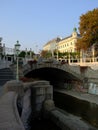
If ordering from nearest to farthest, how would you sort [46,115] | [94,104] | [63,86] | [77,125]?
[77,125] → [46,115] → [94,104] → [63,86]

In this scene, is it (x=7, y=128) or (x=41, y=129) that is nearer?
(x=7, y=128)

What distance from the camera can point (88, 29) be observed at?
45.7 m

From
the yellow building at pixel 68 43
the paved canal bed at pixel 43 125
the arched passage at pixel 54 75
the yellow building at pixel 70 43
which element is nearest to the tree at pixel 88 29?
the arched passage at pixel 54 75

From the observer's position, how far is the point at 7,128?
20.8 feet

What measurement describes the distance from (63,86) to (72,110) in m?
21.3

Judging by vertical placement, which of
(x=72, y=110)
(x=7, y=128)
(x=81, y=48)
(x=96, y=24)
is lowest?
(x=72, y=110)

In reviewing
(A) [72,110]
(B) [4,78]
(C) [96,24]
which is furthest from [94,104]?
(C) [96,24]

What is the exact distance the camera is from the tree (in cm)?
4456

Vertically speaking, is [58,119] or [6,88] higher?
[6,88]

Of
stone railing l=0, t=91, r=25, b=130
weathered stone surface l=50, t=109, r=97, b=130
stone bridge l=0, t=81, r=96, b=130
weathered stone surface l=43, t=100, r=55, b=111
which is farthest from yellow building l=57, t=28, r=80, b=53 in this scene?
stone railing l=0, t=91, r=25, b=130

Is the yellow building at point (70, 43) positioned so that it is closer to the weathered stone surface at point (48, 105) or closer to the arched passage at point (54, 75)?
the arched passage at point (54, 75)

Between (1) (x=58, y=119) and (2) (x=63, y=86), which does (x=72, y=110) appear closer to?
(1) (x=58, y=119)

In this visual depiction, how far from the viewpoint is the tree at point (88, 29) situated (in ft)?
146

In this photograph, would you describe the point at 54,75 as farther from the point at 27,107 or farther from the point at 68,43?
Result: the point at 68,43
